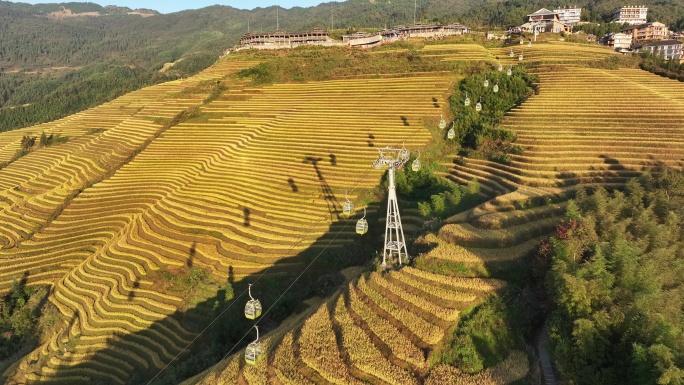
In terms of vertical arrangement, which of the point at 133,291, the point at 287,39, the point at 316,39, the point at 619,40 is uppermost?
the point at 287,39

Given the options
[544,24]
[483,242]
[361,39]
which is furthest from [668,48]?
[483,242]

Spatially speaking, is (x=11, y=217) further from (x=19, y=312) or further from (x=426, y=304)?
(x=426, y=304)

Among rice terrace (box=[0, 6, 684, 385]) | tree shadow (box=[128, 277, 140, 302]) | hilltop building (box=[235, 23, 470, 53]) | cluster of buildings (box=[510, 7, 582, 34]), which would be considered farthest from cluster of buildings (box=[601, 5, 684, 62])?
tree shadow (box=[128, 277, 140, 302])

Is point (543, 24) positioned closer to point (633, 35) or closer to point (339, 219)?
point (633, 35)

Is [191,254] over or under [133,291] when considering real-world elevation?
over

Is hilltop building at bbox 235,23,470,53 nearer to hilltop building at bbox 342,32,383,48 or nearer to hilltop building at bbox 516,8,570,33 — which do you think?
hilltop building at bbox 342,32,383,48

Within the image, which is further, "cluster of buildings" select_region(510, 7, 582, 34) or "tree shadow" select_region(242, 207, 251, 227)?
"cluster of buildings" select_region(510, 7, 582, 34)

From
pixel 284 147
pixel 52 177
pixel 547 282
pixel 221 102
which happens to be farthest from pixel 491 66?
pixel 52 177
